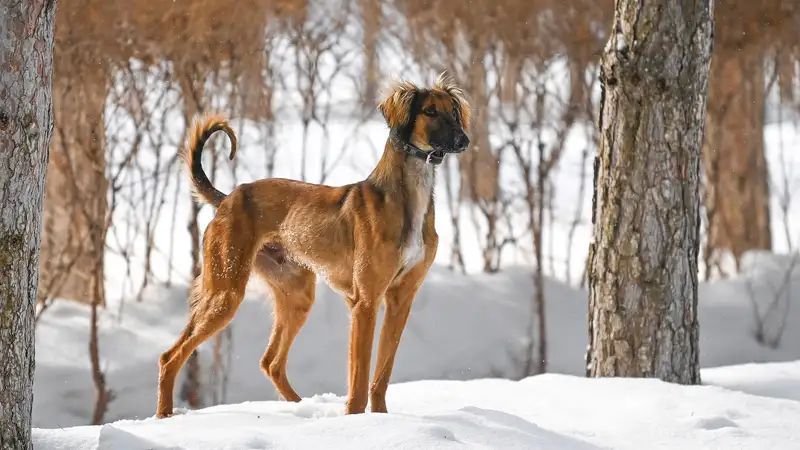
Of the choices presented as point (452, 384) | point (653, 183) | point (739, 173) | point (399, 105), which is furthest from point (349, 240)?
point (739, 173)

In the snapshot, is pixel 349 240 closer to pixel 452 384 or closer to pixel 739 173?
pixel 452 384

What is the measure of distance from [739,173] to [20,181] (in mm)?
9291

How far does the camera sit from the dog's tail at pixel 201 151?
5242 millimetres

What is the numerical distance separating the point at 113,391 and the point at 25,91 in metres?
5.23

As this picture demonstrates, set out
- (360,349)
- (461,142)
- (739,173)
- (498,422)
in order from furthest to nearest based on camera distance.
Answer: (739,173), (360,349), (498,422), (461,142)

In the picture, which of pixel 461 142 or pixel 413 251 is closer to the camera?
pixel 461 142

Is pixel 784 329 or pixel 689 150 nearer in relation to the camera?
pixel 689 150

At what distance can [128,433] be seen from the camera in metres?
4.02

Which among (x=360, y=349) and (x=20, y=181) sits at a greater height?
(x=20, y=181)

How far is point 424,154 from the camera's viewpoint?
4.59 metres

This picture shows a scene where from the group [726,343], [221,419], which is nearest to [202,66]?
[221,419]

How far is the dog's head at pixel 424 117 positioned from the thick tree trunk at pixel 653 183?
1496 mm

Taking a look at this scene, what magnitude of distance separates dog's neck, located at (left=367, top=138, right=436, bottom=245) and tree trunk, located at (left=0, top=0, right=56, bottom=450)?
1.53 m

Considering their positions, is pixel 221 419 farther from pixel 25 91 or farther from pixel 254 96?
pixel 254 96
